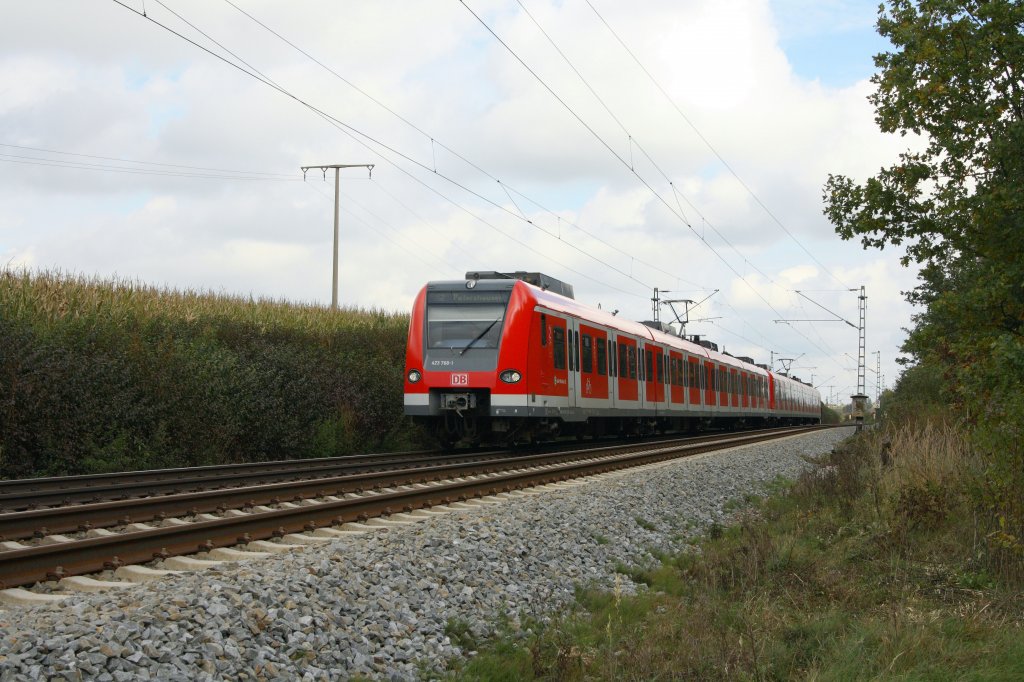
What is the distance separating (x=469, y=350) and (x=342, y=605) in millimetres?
12839

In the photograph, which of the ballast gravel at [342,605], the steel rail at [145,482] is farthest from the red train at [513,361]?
the ballast gravel at [342,605]

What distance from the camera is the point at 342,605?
6293 mm

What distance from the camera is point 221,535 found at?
27.2 ft

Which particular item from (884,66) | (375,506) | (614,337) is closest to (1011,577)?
(375,506)

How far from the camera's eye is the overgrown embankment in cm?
1508

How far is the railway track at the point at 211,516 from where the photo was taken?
6.95 metres

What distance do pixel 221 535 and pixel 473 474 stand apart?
7062mm

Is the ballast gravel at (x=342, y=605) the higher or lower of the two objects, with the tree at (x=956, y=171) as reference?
lower

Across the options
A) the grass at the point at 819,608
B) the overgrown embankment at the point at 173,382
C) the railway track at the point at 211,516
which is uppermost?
the overgrown embankment at the point at 173,382

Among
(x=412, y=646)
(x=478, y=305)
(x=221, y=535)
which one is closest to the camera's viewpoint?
(x=412, y=646)

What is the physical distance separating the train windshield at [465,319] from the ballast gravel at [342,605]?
844cm

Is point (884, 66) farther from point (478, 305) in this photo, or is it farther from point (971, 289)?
point (478, 305)

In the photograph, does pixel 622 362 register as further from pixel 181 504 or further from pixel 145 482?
pixel 181 504

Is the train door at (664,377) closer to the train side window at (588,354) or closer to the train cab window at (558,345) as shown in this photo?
the train side window at (588,354)
